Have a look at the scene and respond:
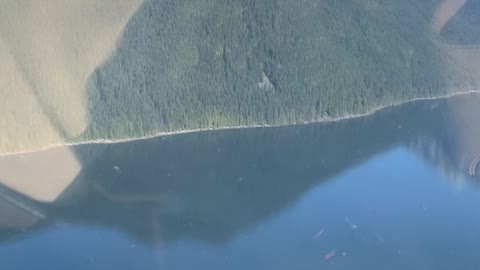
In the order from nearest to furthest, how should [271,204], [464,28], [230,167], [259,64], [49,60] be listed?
[271,204], [230,167], [49,60], [259,64], [464,28]

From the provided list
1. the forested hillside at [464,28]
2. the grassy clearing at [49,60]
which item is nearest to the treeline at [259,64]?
the grassy clearing at [49,60]

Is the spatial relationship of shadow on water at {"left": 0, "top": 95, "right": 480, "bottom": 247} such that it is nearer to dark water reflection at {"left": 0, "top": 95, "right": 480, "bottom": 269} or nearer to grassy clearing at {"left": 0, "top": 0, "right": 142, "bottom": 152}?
dark water reflection at {"left": 0, "top": 95, "right": 480, "bottom": 269}

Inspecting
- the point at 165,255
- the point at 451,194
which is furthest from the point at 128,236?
the point at 451,194

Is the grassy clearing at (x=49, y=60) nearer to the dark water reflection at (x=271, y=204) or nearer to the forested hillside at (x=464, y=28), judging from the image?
the dark water reflection at (x=271, y=204)

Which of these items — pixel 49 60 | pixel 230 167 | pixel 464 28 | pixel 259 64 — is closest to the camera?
pixel 230 167

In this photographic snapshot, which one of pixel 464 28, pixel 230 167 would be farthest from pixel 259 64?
pixel 464 28

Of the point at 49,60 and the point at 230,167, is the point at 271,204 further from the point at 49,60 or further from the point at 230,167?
the point at 49,60
